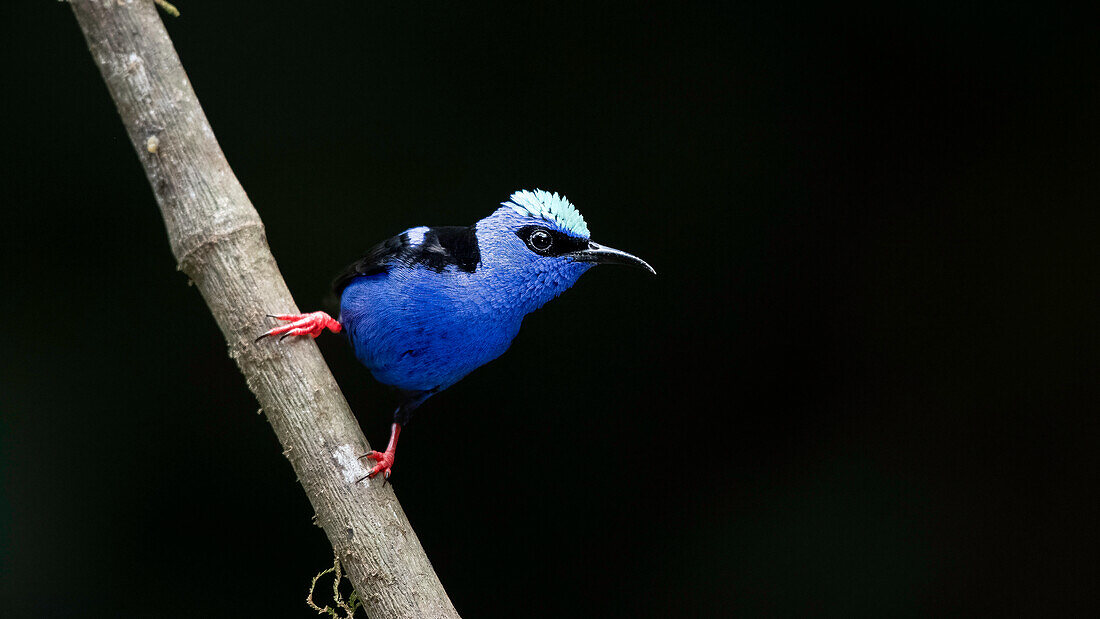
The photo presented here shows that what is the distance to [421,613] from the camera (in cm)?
255

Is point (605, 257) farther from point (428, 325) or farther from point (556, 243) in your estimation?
point (428, 325)

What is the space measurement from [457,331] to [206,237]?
2.50ft

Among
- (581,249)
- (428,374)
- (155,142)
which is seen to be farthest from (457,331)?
(155,142)

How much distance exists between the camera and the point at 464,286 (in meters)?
2.83

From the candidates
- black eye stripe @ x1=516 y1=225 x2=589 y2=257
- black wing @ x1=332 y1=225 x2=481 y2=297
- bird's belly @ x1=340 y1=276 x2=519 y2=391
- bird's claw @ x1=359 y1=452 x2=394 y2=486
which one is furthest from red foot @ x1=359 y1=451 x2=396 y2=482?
black eye stripe @ x1=516 y1=225 x2=589 y2=257

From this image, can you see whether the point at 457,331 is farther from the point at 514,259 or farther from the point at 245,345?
the point at 245,345

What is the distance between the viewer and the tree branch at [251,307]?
2.51m

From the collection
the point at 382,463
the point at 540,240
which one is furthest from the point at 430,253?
the point at 382,463

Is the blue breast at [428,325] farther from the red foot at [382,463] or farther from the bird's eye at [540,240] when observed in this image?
the red foot at [382,463]

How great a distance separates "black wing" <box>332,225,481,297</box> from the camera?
2.88m

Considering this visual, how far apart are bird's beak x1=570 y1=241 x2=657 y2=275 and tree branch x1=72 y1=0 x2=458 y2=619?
0.83 metres

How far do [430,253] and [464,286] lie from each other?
0.18 metres

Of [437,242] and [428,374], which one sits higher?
[437,242]

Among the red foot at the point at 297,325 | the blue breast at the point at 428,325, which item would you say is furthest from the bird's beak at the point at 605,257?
the red foot at the point at 297,325
